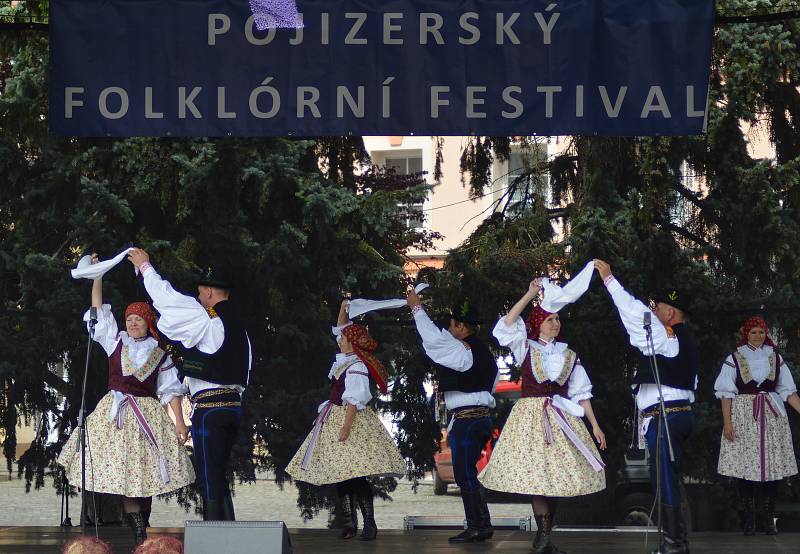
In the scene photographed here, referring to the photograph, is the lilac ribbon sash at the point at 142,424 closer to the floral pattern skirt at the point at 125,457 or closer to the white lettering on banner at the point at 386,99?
the floral pattern skirt at the point at 125,457

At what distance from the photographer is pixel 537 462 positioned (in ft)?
27.2

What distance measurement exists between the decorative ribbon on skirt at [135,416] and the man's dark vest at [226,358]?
40 centimetres

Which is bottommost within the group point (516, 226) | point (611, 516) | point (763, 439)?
point (611, 516)

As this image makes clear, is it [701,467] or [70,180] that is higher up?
[70,180]

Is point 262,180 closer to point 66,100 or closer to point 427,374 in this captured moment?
point 427,374

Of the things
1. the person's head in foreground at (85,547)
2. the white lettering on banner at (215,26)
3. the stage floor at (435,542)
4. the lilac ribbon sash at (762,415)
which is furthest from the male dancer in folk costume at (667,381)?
the person's head in foreground at (85,547)

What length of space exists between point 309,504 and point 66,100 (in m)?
5.09

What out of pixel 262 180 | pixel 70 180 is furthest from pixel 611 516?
pixel 70 180

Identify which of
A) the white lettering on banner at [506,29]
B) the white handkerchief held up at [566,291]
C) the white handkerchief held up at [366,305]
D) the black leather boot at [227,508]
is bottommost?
the black leather boot at [227,508]

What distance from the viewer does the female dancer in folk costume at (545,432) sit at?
27.1ft

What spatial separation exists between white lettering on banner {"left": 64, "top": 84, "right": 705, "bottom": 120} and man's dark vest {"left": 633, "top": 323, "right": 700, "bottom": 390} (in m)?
1.54

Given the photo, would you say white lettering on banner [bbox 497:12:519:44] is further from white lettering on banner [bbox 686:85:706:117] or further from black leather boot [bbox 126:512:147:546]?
black leather boot [bbox 126:512:147:546]

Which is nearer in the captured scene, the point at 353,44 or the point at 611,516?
the point at 353,44

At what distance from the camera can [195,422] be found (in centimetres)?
828
